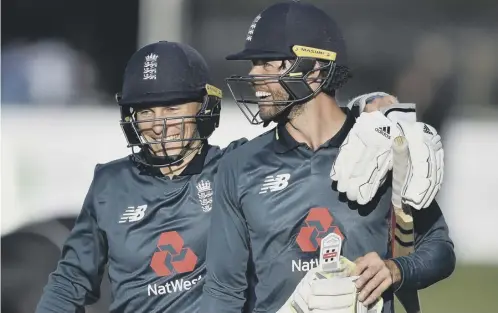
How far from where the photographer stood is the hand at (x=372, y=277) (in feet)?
9.53

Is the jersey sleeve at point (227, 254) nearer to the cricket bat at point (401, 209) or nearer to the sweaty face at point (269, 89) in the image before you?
the sweaty face at point (269, 89)

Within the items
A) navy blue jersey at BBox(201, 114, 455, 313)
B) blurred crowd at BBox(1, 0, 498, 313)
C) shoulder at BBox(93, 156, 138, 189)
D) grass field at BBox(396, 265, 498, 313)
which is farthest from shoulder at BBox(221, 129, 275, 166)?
grass field at BBox(396, 265, 498, 313)

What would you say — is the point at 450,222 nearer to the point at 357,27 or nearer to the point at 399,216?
the point at 357,27

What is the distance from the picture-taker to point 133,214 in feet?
12.0

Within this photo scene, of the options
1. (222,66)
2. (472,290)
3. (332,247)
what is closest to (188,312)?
(332,247)

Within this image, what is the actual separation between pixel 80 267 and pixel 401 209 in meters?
1.21

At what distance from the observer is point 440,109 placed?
5770 millimetres

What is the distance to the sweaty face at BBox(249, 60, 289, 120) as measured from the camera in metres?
3.13

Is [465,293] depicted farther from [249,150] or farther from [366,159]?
[366,159]

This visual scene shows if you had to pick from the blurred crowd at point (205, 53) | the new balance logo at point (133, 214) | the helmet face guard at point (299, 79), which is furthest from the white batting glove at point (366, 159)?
the blurred crowd at point (205, 53)

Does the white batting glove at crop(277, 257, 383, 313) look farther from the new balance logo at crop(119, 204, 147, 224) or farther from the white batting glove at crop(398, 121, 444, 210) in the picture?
the new balance logo at crop(119, 204, 147, 224)

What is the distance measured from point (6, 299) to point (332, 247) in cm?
327

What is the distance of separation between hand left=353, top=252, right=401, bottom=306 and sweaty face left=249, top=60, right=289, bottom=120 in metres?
0.51

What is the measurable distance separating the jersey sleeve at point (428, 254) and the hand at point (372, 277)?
0.26 feet
